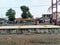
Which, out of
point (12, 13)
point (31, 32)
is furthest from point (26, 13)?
point (31, 32)

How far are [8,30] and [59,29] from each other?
4808mm

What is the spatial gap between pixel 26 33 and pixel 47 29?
6.63ft

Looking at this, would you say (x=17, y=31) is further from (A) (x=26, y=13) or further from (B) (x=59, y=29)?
(A) (x=26, y=13)

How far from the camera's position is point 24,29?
20.5 metres

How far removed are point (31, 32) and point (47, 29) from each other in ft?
5.11

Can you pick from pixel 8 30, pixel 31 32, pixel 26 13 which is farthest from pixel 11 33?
pixel 26 13

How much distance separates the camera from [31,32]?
68.1ft

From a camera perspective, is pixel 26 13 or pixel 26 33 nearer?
pixel 26 33

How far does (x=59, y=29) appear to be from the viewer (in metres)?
20.5

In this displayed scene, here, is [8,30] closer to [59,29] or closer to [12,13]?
[59,29]

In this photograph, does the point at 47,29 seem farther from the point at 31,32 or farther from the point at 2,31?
the point at 2,31

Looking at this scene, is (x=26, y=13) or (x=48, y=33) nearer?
(x=48, y=33)

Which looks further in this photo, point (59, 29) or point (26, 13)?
point (26, 13)

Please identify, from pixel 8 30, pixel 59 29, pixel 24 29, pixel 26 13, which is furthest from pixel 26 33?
pixel 26 13
